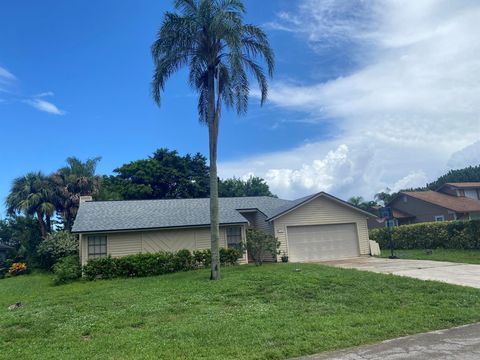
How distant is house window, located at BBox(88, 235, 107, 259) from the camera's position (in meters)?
17.9

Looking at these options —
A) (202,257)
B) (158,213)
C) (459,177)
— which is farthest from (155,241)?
(459,177)

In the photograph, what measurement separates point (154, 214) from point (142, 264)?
4.16 m

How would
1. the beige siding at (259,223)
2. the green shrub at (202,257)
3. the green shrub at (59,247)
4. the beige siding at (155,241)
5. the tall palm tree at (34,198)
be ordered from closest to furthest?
the green shrub at (202,257), the beige siding at (155,241), the beige siding at (259,223), the green shrub at (59,247), the tall palm tree at (34,198)

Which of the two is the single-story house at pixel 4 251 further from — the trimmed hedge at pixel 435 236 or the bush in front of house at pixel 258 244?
the trimmed hedge at pixel 435 236

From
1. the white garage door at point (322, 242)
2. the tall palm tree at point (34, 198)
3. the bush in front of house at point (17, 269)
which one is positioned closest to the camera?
the white garage door at point (322, 242)

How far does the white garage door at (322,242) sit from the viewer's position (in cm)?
2053

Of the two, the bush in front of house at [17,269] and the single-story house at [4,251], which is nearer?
the bush in front of house at [17,269]

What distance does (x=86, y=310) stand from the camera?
9.12 m

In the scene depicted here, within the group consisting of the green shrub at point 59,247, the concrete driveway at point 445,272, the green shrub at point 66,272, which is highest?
the green shrub at point 59,247

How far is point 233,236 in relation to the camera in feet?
66.4

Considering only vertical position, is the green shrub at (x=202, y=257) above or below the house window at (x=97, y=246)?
below

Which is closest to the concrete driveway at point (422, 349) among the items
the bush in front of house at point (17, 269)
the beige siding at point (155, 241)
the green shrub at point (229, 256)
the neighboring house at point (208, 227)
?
the green shrub at point (229, 256)

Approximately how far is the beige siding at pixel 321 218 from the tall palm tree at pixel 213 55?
7508mm

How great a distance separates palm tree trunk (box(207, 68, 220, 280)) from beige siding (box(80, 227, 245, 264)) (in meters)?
5.86
